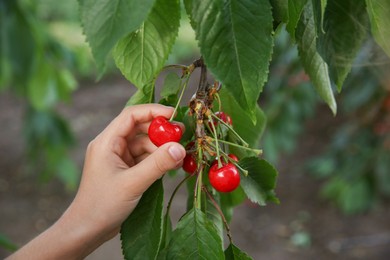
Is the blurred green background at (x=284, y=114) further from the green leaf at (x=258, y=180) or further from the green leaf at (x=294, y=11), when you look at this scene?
the green leaf at (x=294, y=11)

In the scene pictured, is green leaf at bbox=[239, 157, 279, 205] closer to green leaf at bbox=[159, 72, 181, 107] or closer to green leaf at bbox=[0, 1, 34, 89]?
green leaf at bbox=[159, 72, 181, 107]

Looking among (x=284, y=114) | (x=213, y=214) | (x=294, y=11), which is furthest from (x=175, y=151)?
(x=284, y=114)

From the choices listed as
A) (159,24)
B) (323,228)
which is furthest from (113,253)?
(159,24)

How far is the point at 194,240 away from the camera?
Result: 0.69 m

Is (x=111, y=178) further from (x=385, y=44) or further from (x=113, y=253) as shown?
(x=113, y=253)

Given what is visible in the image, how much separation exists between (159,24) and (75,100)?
23.0 feet

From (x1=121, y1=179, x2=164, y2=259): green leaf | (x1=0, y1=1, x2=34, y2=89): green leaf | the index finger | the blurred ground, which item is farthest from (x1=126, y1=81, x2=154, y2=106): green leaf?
the blurred ground

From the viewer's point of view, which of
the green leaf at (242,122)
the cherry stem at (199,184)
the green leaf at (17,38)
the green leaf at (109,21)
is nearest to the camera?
the green leaf at (109,21)

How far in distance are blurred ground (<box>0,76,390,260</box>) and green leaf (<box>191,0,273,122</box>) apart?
10.9ft

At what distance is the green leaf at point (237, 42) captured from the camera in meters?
0.62

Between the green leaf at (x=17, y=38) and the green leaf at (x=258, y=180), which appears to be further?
the green leaf at (x=17, y=38)

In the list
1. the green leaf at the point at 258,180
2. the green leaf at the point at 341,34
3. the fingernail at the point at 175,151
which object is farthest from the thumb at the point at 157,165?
the green leaf at the point at 341,34

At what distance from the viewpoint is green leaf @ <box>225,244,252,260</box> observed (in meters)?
0.74

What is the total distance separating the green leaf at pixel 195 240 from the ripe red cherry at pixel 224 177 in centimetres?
5
